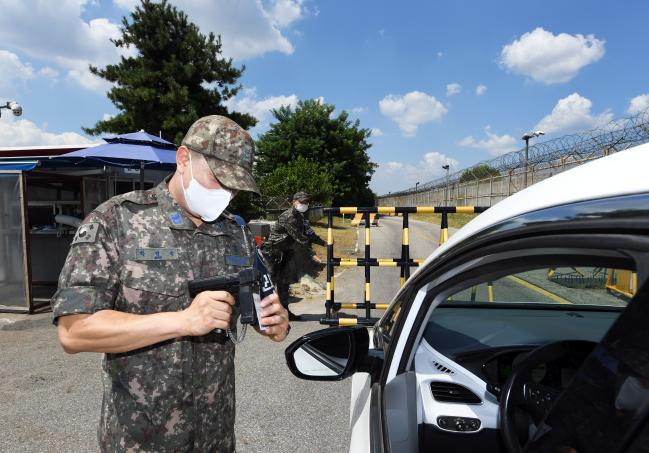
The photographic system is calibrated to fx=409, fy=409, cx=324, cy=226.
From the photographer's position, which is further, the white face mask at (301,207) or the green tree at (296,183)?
the green tree at (296,183)

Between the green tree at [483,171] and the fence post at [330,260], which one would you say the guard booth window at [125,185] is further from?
the green tree at [483,171]

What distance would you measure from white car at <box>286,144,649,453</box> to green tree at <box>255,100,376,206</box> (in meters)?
30.0

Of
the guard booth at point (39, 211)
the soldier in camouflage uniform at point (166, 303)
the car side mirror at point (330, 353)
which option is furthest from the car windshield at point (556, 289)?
the guard booth at point (39, 211)

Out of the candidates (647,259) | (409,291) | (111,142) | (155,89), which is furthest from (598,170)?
(155,89)

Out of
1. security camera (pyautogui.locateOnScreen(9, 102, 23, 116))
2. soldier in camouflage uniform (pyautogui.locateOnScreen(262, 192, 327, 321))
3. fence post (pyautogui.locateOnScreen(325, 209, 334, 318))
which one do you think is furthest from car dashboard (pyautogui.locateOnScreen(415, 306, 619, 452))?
security camera (pyautogui.locateOnScreen(9, 102, 23, 116))

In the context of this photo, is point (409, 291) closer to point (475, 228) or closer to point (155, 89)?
point (475, 228)

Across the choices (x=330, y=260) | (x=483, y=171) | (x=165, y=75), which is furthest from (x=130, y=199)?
(x=483, y=171)

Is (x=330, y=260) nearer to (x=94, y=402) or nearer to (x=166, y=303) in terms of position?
(x=94, y=402)

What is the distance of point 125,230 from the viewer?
4.86 ft

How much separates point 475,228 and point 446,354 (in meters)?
0.71

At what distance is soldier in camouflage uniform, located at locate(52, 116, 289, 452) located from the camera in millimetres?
1341

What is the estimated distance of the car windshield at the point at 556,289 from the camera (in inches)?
47.0

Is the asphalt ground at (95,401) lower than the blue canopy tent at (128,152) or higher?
lower

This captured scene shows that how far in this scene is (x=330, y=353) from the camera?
4.70 ft
